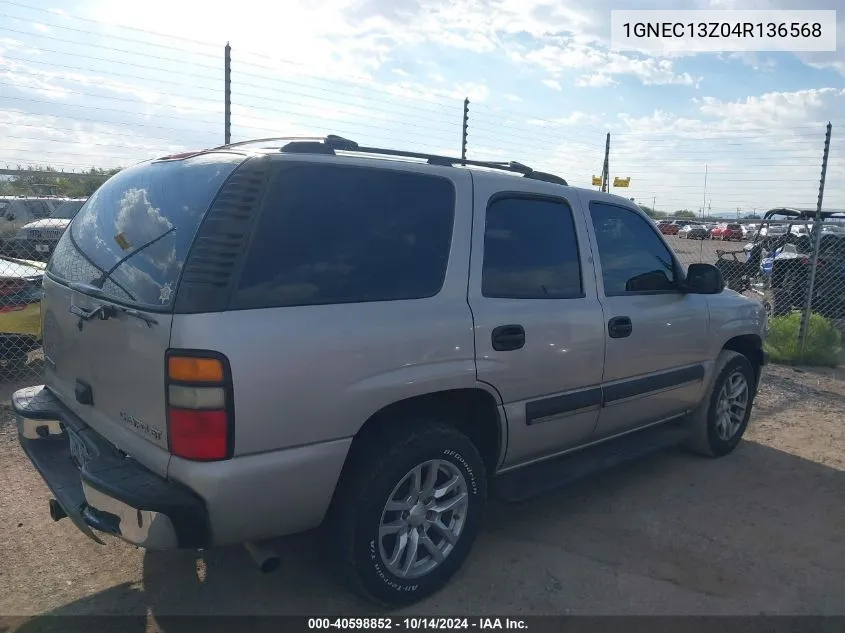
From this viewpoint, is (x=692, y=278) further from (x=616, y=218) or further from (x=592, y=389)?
(x=592, y=389)

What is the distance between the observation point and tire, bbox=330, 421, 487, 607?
2721 mm

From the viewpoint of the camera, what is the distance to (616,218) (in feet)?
13.4

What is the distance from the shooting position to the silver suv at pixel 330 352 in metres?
2.36

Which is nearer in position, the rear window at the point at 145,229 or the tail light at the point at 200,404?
the tail light at the point at 200,404

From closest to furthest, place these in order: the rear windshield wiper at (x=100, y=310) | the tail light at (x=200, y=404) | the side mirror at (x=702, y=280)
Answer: the tail light at (x=200, y=404), the rear windshield wiper at (x=100, y=310), the side mirror at (x=702, y=280)

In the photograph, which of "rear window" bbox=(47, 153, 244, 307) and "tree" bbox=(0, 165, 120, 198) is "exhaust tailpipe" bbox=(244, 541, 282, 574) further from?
"tree" bbox=(0, 165, 120, 198)

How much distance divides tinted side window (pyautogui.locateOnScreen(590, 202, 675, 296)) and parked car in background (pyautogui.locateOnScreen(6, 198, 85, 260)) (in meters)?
8.08

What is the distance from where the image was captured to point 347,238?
2.73 meters

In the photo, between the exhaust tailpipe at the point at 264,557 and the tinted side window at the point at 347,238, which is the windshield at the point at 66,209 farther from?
the exhaust tailpipe at the point at 264,557

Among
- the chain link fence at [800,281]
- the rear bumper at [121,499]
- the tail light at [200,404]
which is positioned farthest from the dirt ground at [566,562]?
the chain link fence at [800,281]

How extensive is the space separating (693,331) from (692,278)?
1.19 ft

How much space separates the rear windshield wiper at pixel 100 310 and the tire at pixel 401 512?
997mm

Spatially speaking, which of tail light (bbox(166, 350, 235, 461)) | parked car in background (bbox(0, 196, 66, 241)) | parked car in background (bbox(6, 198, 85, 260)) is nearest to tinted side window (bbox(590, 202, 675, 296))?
tail light (bbox(166, 350, 235, 461))

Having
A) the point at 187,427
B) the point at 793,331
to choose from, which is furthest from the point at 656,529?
the point at 793,331
